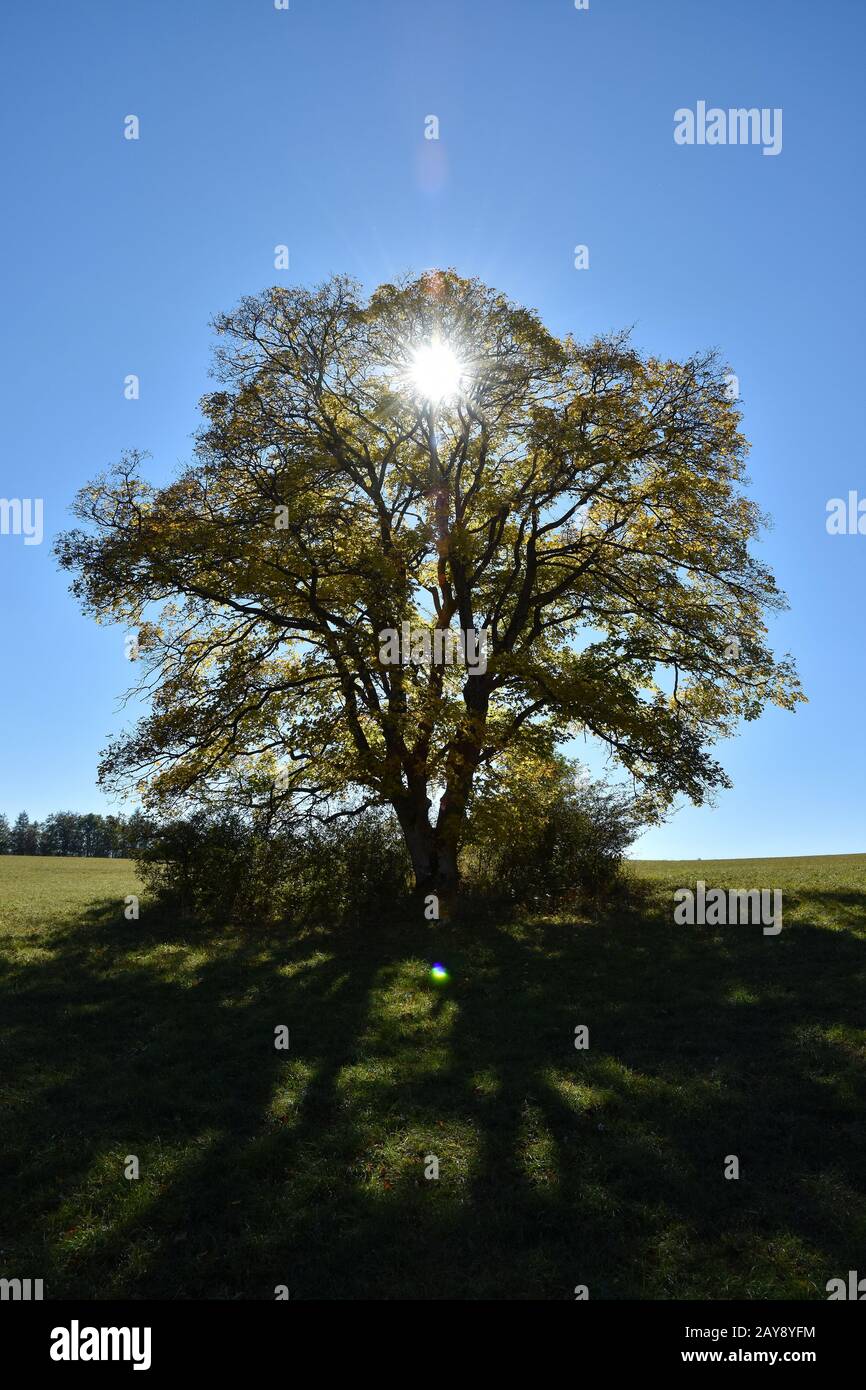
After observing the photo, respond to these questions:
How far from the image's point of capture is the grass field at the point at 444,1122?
7285mm

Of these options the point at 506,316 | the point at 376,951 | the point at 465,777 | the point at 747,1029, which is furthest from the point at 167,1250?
the point at 506,316

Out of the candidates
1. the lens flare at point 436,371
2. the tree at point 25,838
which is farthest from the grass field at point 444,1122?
the tree at point 25,838

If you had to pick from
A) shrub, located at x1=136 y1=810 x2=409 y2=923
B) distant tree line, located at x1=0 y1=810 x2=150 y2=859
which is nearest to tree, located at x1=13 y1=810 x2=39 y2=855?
distant tree line, located at x1=0 y1=810 x2=150 y2=859

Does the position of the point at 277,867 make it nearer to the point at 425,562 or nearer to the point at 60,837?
the point at 425,562

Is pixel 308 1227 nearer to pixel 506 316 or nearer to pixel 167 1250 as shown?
pixel 167 1250

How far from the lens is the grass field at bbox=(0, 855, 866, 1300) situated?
7.29 meters

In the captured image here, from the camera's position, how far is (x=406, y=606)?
22703mm

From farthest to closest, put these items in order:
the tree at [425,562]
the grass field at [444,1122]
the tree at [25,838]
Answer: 1. the tree at [25,838]
2. the tree at [425,562]
3. the grass field at [444,1122]

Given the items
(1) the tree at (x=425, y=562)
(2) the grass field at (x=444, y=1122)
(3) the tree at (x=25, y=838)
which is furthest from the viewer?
(3) the tree at (x=25, y=838)

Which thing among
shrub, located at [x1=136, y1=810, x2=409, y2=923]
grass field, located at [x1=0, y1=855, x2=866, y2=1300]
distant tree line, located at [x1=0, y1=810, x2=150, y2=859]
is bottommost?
distant tree line, located at [x1=0, y1=810, x2=150, y2=859]

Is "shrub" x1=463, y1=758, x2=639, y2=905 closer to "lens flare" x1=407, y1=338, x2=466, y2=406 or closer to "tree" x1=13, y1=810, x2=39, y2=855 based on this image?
"lens flare" x1=407, y1=338, x2=466, y2=406

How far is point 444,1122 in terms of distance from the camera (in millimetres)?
9898

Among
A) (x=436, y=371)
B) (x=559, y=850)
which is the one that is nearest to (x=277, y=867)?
(x=559, y=850)

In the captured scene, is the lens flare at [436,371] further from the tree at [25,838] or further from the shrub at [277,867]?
the tree at [25,838]
